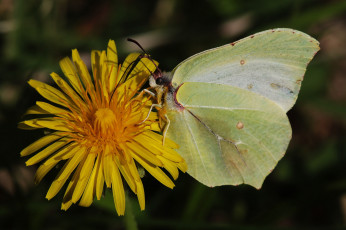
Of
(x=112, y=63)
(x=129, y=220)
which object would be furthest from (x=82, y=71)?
(x=129, y=220)

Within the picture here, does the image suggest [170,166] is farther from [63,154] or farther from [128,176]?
[63,154]

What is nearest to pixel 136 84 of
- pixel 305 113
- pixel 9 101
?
pixel 9 101

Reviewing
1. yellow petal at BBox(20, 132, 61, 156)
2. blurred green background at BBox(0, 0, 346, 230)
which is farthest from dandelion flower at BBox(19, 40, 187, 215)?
blurred green background at BBox(0, 0, 346, 230)

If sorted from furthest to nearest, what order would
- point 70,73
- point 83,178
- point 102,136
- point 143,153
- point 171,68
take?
point 171,68, point 70,73, point 102,136, point 143,153, point 83,178

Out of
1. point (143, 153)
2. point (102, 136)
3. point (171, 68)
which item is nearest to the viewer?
point (143, 153)

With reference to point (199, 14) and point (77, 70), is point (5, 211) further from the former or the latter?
point (199, 14)

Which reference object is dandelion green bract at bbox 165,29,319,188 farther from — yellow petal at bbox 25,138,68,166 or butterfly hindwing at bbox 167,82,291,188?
yellow petal at bbox 25,138,68,166

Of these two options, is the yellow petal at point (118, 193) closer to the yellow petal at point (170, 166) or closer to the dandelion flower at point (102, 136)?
the dandelion flower at point (102, 136)
